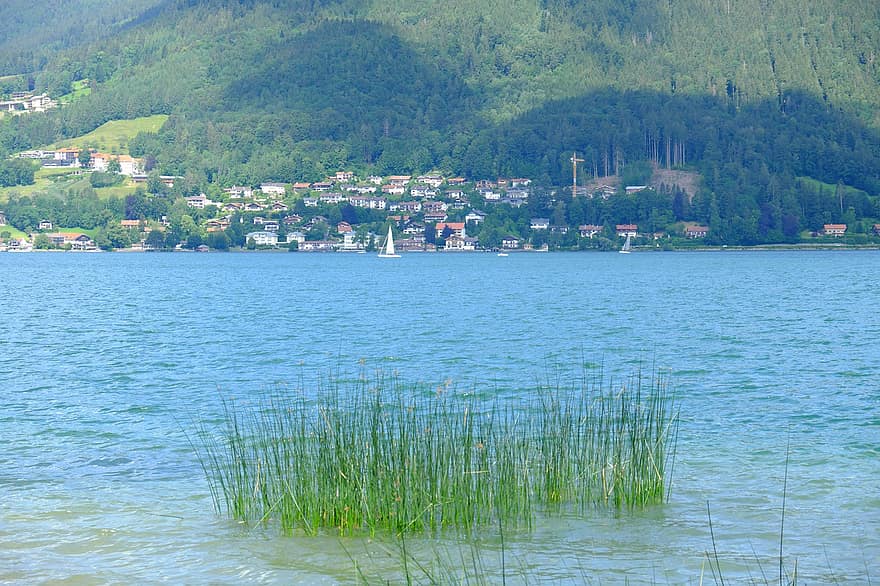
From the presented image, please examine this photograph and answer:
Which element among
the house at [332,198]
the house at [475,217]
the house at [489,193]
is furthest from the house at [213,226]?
the house at [489,193]

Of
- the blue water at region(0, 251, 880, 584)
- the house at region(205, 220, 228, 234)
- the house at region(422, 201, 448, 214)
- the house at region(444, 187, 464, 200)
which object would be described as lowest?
the blue water at region(0, 251, 880, 584)

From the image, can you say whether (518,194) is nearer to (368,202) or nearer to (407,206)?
(407,206)

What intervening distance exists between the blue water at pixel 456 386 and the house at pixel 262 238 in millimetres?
118565

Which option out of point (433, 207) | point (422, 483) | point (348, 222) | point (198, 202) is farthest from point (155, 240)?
point (422, 483)

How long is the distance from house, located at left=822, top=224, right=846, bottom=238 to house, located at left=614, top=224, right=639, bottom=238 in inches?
1090

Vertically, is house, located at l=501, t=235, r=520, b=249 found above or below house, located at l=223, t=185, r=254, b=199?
below

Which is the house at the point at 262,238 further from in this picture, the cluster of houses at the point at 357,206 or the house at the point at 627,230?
the house at the point at 627,230

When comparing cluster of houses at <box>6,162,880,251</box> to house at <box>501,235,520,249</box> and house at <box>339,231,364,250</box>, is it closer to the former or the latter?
house at <box>339,231,364,250</box>

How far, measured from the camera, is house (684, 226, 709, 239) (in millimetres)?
162875

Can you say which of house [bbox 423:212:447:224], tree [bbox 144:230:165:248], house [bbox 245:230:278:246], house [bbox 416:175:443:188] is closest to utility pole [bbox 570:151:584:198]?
house [bbox 423:212:447:224]

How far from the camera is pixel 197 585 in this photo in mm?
9391

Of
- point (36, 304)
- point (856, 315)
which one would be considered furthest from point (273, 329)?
point (856, 315)

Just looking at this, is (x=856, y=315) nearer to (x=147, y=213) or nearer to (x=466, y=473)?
(x=466, y=473)

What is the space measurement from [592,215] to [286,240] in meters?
49.4
